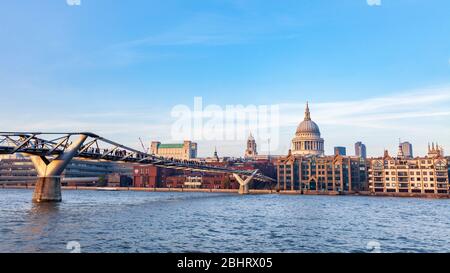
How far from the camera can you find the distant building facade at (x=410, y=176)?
154000 mm

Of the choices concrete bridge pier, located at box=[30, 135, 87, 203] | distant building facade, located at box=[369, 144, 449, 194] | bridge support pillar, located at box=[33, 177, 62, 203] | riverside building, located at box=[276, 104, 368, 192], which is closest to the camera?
concrete bridge pier, located at box=[30, 135, 87, 203]

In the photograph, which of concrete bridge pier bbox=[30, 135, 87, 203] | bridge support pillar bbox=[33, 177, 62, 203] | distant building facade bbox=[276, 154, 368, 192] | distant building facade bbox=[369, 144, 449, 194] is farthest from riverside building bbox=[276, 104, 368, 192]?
concrete bridge pier bbox=[30, 135, 87, 203]

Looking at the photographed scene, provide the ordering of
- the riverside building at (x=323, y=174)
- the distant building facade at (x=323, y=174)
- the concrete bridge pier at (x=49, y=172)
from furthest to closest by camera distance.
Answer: the distant building facade at (x=323, y=174) < the riverside building at (x=323, y=174) < the concrete bridge pier at (x=49, y=172)

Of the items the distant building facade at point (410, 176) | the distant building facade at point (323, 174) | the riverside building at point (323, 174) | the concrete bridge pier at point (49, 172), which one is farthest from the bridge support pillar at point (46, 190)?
the distant building facade at point (410, 176)

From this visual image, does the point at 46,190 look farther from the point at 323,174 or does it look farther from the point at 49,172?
the point at 323,174

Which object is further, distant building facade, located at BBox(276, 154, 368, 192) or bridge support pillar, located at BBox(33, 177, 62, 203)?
distant building facade, located at BBox(276, 154, 368, 192)

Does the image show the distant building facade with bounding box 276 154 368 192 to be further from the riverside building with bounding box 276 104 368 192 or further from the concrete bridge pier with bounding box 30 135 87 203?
the concrete bridge pier with bounding box 30 135 87 203

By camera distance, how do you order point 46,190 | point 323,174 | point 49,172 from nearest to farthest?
point 46,190, point 49,172, point 323,174

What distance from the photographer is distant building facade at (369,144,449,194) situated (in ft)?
505

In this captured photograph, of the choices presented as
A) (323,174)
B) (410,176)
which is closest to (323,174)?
(323,174)

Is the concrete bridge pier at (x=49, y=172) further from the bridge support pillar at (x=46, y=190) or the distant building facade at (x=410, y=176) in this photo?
the distant building facade at (x=410, y=176)

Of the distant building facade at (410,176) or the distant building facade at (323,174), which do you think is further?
the distant building facade at (323,174)

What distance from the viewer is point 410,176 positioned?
160500 mm

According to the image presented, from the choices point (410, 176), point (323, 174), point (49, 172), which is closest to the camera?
point (49, 172)
